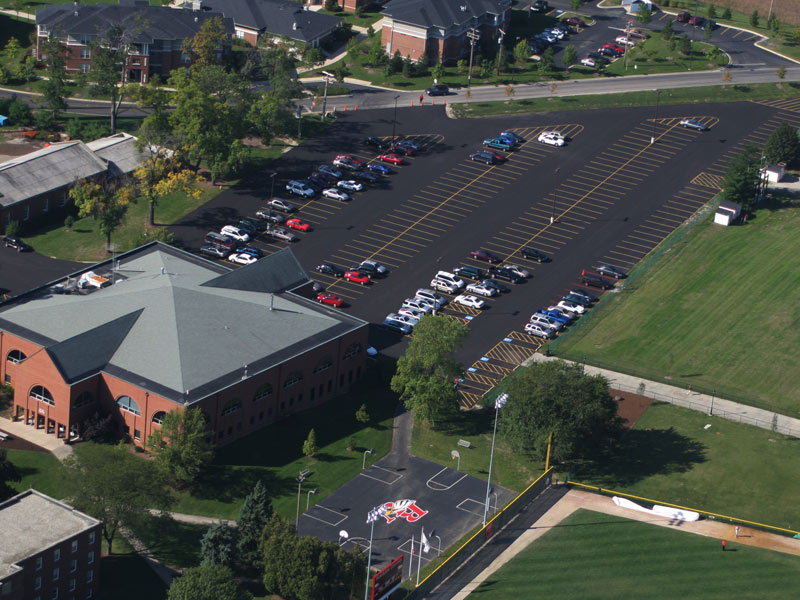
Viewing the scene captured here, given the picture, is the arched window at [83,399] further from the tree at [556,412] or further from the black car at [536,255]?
the black car at [536,255]

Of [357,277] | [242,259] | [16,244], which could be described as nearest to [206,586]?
[357,277]

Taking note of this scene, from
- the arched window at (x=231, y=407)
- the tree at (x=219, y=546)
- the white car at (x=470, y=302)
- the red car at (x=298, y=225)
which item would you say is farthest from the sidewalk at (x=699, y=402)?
the tree at (x=219, y=546)

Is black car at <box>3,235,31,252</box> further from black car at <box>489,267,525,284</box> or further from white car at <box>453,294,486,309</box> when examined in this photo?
black car at <box>489,267,525,284</box>

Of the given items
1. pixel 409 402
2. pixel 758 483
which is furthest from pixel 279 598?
pixel 758 483

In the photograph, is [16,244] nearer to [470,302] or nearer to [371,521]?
[470,302]

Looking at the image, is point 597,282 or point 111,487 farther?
point 597,282

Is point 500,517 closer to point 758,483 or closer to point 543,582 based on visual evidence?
point 543,582
